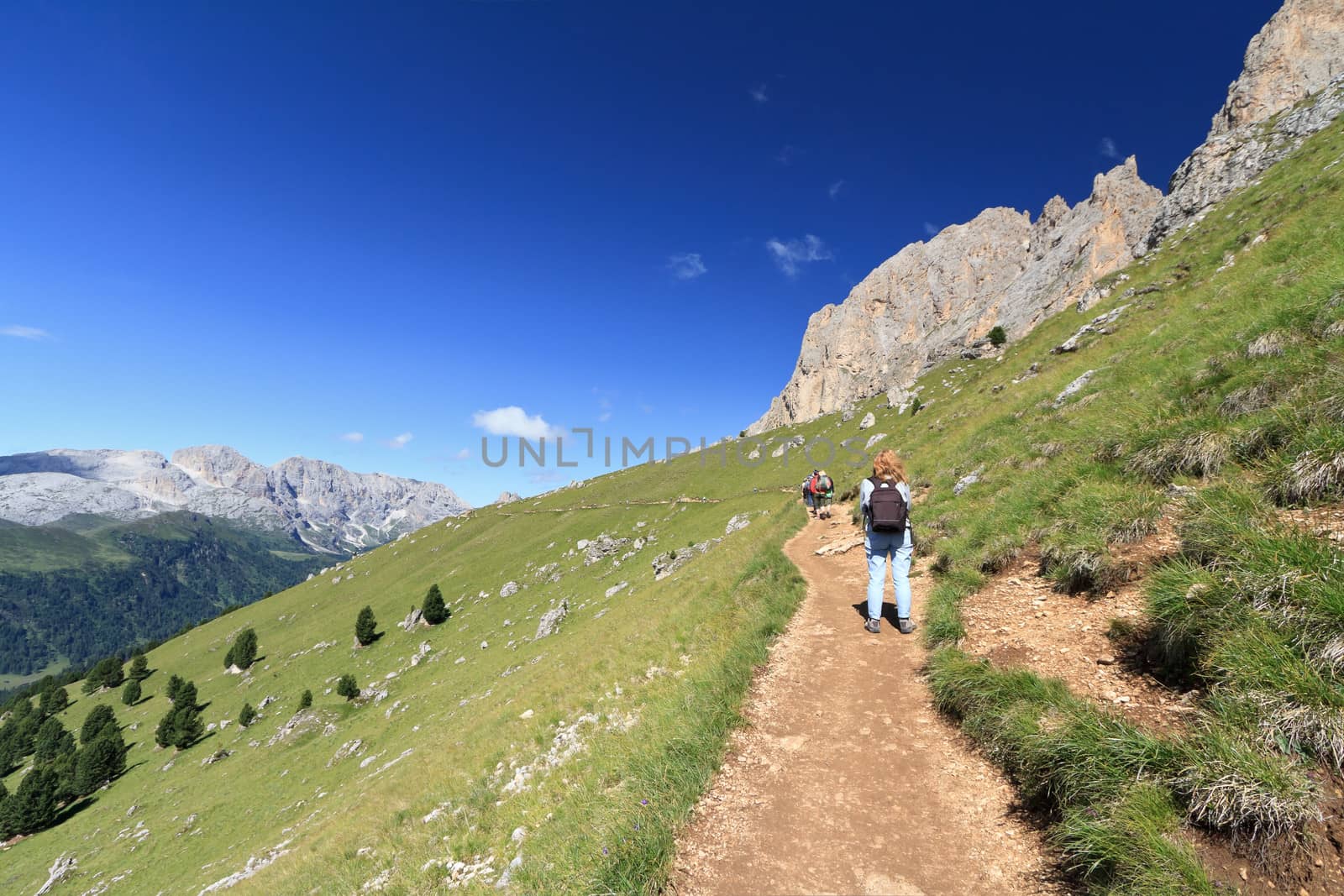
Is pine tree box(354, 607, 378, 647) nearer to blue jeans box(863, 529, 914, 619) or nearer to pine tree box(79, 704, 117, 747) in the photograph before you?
pine tree box(79, 704, 117, 747)

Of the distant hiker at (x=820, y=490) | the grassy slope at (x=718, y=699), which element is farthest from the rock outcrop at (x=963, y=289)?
the distant hiker at (x=820, y=490)

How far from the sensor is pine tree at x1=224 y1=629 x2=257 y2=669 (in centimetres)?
7750

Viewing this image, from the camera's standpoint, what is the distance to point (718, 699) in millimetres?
8922

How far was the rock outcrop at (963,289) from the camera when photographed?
103 meters

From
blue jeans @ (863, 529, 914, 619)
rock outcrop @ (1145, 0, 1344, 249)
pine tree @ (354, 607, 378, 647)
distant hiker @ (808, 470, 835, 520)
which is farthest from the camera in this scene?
pine tree @ (354, 607, 378, 647)

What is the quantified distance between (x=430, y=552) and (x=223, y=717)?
1722 inches

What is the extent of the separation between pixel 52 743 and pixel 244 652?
27830 mm

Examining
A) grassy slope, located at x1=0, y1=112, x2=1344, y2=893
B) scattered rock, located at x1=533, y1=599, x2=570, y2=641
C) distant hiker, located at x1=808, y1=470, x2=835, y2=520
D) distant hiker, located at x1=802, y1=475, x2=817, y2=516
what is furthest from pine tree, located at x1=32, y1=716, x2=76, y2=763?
distant hiker, located at x1=808, y1=470, x2=835, y2=520

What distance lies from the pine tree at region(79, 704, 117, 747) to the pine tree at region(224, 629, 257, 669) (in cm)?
1333

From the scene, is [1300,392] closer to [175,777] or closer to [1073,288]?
[175,777]

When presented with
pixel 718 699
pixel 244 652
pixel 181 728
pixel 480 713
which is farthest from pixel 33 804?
pixel 718 699

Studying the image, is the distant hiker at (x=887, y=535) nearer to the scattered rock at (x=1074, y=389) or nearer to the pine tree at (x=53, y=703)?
the scattered rock at (x=1074, y=389)

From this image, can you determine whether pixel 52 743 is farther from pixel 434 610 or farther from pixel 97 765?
pixel 434 610

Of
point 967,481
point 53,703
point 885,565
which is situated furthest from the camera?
point 53,703
